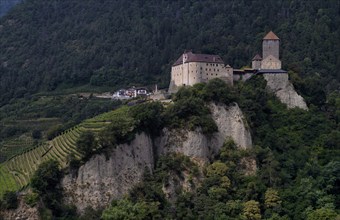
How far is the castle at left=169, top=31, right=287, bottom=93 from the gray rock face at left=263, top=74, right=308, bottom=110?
0.56 meters

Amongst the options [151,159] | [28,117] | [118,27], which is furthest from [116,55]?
[151,159]

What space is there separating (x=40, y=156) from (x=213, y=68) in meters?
18.3

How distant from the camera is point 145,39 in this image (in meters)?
110

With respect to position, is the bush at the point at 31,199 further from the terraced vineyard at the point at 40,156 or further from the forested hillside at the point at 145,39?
the forested hillside at the point at 145,39

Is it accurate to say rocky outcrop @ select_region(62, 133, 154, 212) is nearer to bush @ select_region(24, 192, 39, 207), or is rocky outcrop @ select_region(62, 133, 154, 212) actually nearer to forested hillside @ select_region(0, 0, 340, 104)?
bush @ select_region(24, 192, 39, 207)

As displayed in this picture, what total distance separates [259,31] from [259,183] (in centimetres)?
5083

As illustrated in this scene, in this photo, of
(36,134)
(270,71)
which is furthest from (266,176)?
(36,134)

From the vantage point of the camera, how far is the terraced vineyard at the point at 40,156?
185ft

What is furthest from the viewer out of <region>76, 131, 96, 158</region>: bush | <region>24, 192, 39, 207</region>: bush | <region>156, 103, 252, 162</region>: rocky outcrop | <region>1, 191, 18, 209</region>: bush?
<region>156, 103, 252, 162</region>: rocky outcrop

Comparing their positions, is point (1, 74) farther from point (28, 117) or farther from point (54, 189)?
point (54, 189)

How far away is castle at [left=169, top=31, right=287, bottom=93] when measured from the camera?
68438 mm

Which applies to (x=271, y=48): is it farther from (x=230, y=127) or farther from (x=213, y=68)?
(x=230, y=127)

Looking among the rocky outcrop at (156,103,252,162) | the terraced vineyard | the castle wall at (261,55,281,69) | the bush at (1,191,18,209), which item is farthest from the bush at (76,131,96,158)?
the castle wall at (261,55,281,69)

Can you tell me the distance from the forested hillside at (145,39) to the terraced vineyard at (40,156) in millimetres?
31417
